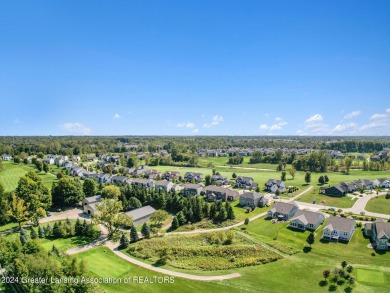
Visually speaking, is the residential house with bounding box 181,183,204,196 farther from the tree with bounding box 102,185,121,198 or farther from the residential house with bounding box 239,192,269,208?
the tree with bounding box 102,185,121,198

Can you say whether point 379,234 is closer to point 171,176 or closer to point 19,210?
point 19,210

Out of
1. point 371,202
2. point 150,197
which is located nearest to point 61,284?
point 150,197

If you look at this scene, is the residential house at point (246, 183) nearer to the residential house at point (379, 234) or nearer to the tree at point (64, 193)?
the residential house at point (379, 234)

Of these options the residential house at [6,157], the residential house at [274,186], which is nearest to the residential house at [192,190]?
→ the residential house at [274,186]

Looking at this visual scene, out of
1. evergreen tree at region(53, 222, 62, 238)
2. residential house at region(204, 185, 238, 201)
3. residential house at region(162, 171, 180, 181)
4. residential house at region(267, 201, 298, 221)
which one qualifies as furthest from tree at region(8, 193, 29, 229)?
residential house at region(162, 171, 180, 181)

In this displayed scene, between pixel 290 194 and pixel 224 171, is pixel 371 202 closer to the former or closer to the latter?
pixel 290 194

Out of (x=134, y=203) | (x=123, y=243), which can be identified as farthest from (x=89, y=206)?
(x=123, y=243)
